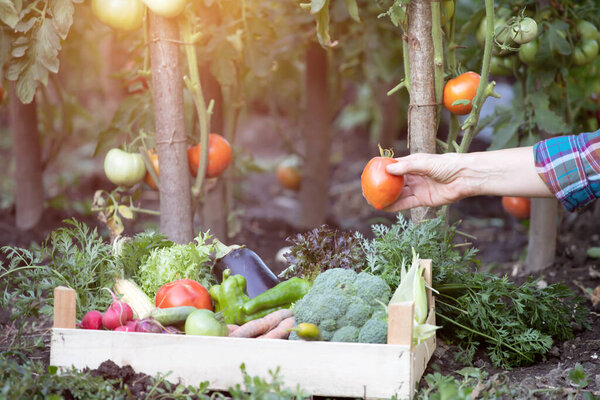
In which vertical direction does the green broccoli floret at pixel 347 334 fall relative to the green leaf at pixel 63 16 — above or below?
below

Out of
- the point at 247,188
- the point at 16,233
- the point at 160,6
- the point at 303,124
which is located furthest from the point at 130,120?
the point at 247,188

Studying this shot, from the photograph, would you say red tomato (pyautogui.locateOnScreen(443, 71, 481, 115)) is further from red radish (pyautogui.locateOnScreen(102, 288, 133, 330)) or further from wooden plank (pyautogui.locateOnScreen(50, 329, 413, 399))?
red radish (pyautogui.locateOnScreen(102, 288, 133, 330))

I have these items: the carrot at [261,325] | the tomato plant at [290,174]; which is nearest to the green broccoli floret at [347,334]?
the carrot at [261,325]

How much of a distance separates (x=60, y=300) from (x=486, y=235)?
4.31 metres

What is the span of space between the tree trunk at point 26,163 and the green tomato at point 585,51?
375 centimetres

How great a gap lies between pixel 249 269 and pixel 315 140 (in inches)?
113

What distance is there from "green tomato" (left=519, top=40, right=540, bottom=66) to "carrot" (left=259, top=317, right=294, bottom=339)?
6.68 ft

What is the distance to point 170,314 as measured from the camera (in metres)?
2.34

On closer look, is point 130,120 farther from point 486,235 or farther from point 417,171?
point 486,235

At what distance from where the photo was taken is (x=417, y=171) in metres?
2.54

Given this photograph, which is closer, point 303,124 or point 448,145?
point 448,145

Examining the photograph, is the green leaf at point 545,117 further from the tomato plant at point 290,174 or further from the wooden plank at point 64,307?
the tomato plant at point 290,174

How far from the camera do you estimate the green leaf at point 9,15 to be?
2943 mm

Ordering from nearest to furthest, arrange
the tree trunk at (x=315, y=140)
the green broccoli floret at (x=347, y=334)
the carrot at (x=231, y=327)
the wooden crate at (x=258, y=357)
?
the wooden crate at (x=258, y=357) → the green broccoli floret at (x=347, y=334) → the carrot at (x=231, y=327) → the tree trunk at (x=315, y=140)
